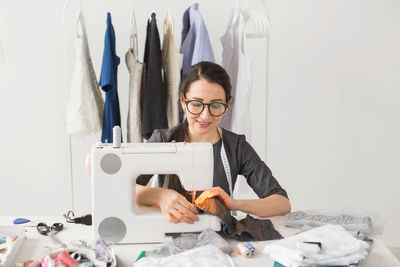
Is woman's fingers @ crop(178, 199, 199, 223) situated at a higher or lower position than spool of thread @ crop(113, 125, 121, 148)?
lower

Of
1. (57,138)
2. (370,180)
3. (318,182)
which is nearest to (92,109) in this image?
(57,138)

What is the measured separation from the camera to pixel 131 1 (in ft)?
9.29

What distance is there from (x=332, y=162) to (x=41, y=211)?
2.08 m

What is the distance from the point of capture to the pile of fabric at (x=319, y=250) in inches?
44.2

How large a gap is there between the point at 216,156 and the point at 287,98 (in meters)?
1.28

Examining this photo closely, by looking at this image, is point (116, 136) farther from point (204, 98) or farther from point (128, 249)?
point (204, 98)

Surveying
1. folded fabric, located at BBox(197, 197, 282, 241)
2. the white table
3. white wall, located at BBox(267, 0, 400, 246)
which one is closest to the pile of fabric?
the white table

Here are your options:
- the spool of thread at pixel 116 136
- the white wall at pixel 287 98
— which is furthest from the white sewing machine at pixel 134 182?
the white wall at pixel 287 98

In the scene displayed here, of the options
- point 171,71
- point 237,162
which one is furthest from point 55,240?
point 171,71

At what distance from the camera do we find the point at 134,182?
4.54 feet

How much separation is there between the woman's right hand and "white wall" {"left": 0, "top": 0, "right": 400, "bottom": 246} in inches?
62.6

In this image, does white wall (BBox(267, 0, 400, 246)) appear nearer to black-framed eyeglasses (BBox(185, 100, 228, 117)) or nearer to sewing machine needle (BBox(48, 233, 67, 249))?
black-framed eyeglasses (BBox(185, 100, 228, 117))

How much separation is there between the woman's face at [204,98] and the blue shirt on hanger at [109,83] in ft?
2.66

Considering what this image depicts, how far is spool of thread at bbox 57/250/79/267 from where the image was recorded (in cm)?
108
